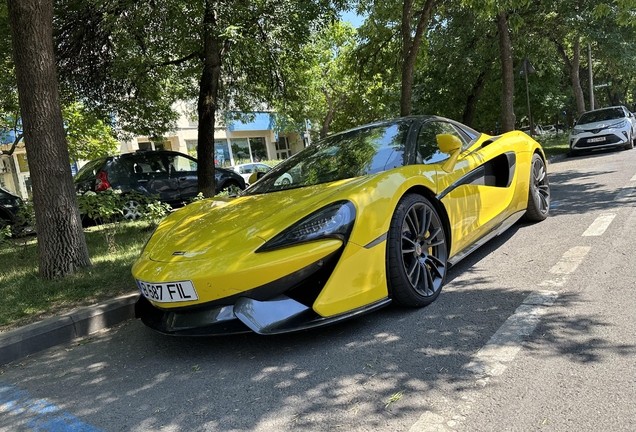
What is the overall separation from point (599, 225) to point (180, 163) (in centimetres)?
860

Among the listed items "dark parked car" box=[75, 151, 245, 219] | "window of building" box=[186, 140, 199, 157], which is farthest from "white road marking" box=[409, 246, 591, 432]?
"window of building" box=[186, 140, 199, 157]

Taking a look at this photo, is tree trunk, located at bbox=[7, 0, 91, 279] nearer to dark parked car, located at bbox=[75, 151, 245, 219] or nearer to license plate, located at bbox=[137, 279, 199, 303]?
license plate, located at bbox=[137, 279, 199, 303]

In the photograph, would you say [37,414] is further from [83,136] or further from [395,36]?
[83,136]

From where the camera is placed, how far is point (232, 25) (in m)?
7.63

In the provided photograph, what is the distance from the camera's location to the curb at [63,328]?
11.6 feet

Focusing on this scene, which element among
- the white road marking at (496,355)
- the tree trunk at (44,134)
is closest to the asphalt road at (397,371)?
the white road marking at (496,355)

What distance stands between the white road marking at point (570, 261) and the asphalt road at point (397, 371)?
0.03m

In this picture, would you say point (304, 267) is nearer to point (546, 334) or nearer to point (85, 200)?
point (546, 334)

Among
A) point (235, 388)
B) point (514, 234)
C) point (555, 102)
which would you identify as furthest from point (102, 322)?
point (555, 102)

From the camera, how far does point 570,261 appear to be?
4008mm

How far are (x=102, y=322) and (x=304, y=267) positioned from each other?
2.19 metres

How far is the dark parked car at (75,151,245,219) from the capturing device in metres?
9.93

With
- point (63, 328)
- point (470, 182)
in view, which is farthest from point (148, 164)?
point (470, 182)

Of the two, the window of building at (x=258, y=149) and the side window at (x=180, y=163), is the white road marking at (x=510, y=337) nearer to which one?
the side window at (x=180, y=163)
